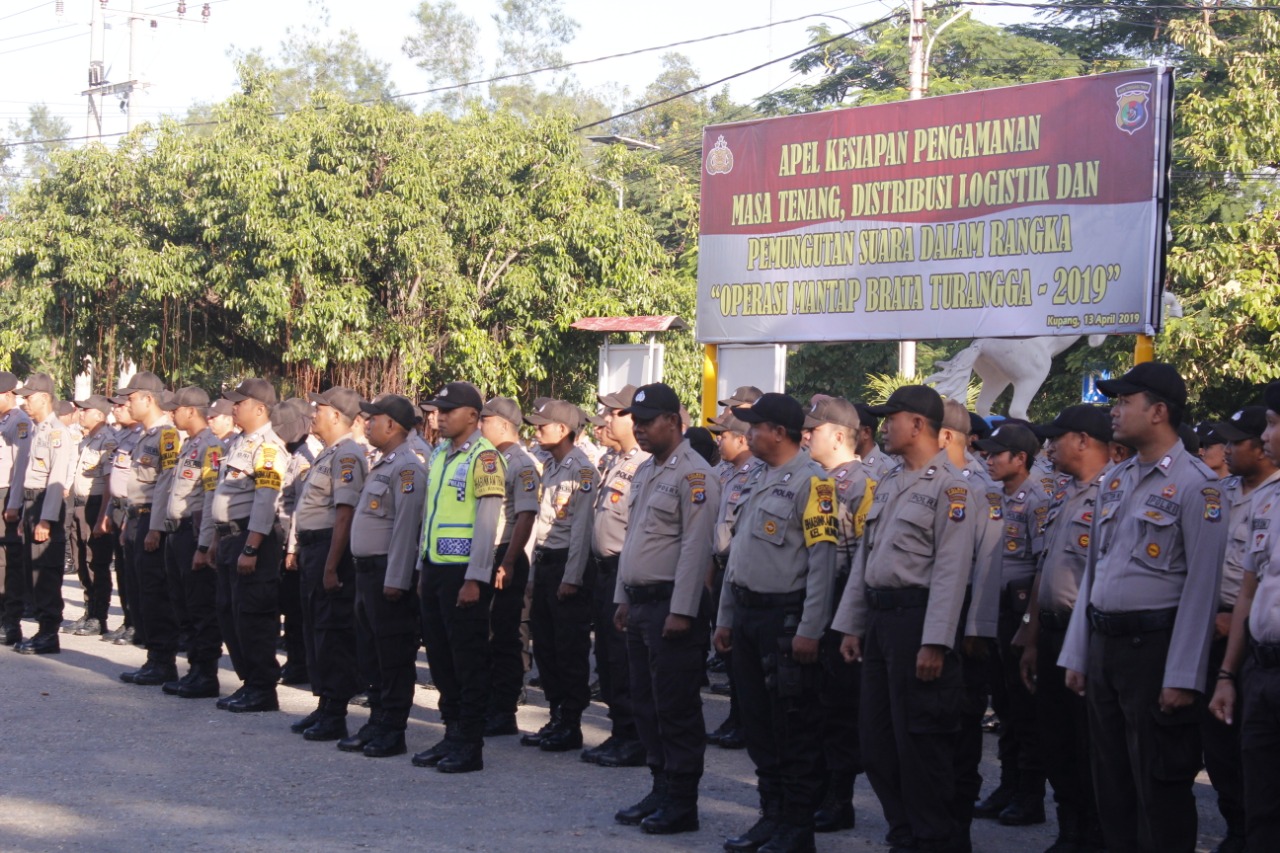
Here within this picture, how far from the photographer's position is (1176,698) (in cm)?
479

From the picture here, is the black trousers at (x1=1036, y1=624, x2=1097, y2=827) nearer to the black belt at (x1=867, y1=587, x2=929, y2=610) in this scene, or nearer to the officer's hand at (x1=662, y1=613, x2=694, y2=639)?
the black belt at (x1=867, y1=587, x2=929, y2=610)

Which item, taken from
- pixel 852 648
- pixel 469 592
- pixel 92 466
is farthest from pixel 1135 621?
pixel 92 466

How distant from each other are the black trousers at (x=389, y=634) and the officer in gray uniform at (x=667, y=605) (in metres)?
1.59

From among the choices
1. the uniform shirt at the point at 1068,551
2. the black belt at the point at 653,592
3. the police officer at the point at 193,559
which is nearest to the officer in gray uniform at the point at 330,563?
the police officer at the point at 193,559

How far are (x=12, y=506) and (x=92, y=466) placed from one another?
727mm

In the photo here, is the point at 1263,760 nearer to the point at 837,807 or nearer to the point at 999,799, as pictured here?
the point at 837,807

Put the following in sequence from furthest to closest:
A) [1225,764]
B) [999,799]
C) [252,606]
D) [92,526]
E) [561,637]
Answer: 1. [92,526]
2. [252,606]
3. [561,637]
4. [999,799]
5. [1225,764]

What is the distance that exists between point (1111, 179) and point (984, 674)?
6031 mm

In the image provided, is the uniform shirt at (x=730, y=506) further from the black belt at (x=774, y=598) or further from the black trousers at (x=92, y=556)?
the black trousers at (x=92, y=556)

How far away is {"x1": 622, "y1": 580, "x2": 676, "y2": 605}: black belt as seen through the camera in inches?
269

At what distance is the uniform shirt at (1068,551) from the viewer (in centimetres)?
635

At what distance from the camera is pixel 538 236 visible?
20.8m

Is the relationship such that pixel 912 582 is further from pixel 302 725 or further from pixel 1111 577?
pixel 302 725

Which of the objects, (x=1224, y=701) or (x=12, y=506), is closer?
(x=1224, y=701)
